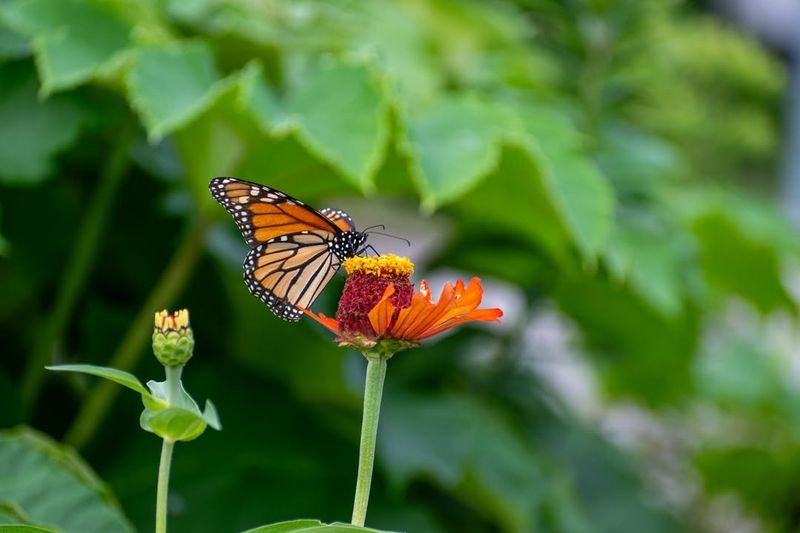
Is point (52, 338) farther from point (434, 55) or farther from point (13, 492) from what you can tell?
point (434, 55)

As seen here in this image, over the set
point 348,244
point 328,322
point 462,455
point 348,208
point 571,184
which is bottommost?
point 328,322

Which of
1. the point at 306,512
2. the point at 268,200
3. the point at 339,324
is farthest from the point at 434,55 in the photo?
the point at 339,324

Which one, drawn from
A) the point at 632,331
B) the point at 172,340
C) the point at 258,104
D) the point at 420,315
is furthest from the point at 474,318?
the point at 632,331

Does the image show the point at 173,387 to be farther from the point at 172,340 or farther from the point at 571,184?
the point at 571,184

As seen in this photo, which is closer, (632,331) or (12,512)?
(12,512)

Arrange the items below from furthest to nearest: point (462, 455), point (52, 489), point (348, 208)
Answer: point (348, 208), point (462, 455), point (52, 489)

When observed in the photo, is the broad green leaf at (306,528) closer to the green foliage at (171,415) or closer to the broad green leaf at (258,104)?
the green foliage at (171,415)

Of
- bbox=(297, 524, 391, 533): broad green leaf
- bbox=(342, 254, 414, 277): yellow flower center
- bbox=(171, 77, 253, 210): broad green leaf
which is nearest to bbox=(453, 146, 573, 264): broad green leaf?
bbox=(171, 77, 253, 210): broad green leaf
